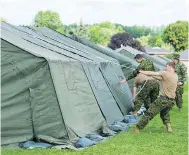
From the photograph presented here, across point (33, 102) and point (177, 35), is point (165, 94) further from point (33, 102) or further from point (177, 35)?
point (177, 35)

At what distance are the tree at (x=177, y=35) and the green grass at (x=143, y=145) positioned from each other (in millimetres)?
89794

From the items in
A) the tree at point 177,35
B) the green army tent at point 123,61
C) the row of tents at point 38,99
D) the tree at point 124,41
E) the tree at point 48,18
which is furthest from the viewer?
the tree at point 48,18

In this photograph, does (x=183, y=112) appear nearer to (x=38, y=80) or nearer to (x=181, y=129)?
(x=181, y=129)

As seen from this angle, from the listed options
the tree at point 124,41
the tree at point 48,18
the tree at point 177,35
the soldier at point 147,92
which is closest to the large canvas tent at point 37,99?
the soldier at point 147,92

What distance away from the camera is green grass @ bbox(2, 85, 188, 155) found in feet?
28.6

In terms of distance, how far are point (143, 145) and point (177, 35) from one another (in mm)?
93888

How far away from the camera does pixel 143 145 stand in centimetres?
955

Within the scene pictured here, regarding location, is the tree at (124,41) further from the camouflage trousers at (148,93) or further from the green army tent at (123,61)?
the camouflage trousers at (148,93)

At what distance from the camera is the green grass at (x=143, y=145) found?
8.71 metres

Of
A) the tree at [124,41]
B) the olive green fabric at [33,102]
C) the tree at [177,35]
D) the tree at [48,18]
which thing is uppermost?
the olive green fabric at [33,102]

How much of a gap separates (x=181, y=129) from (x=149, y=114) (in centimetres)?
142

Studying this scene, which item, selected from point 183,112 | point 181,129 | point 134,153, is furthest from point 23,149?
point 183,112

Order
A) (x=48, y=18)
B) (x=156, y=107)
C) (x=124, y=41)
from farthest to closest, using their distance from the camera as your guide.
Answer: (x=48, y=18), (x=124, y=41), (x=156, y=107)

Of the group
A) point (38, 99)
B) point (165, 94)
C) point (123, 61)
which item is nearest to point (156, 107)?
point (165, 94)
